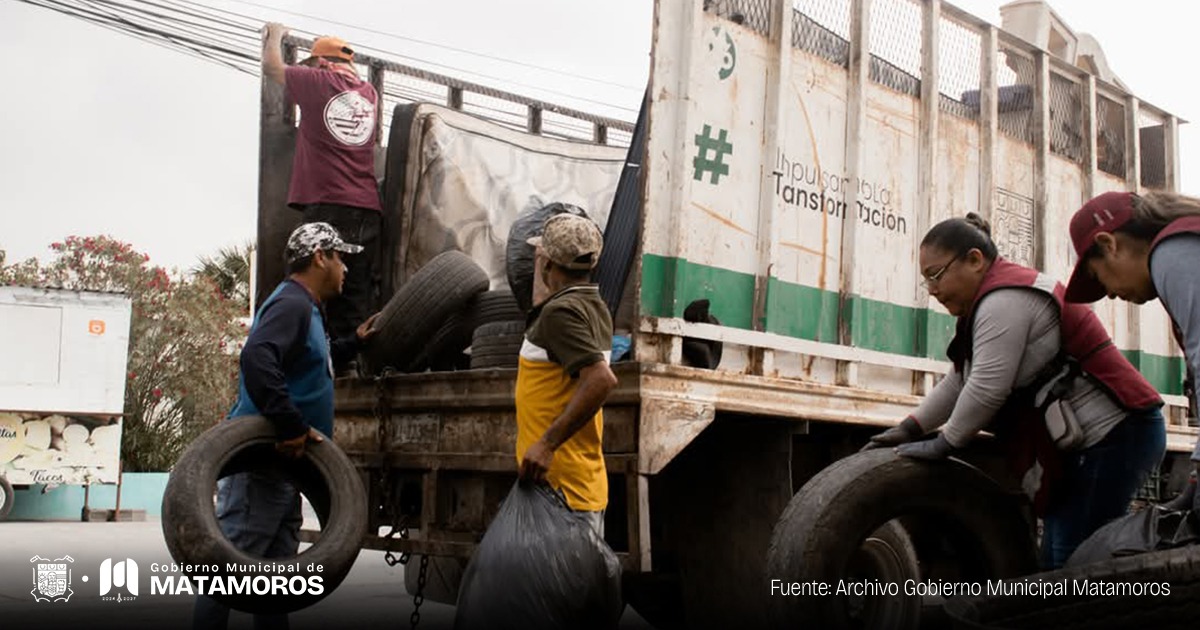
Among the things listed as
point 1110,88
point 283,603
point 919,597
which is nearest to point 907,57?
point 1110,88

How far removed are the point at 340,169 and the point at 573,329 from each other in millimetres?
2358

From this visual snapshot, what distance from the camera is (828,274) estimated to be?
493 cm

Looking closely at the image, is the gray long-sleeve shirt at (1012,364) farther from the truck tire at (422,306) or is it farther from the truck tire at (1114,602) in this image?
the truck tire at (422,306)

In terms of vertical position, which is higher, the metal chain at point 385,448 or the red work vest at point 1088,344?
the red work vest at point 1088,344

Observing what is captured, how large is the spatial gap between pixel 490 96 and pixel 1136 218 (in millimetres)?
4433

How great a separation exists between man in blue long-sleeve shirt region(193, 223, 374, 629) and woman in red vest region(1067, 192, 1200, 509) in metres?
2.56

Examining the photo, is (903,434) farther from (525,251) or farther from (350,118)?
(350,118)

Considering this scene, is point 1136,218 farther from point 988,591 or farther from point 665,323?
point 665,323

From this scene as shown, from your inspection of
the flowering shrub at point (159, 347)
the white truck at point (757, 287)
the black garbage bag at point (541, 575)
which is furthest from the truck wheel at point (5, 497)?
the black garbage bag at point (541, 575)

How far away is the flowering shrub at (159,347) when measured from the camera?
71.1 feet

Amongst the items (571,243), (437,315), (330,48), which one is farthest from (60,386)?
(571,243)

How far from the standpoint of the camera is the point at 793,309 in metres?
4.78

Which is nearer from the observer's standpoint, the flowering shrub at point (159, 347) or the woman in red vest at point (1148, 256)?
the woman in red vest at point (1148, 256)

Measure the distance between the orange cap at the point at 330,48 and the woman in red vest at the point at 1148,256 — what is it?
12.2 feet
